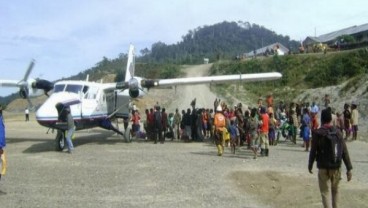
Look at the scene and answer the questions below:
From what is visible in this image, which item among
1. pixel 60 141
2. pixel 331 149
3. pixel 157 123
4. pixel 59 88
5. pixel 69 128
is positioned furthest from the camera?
pixel 157 123

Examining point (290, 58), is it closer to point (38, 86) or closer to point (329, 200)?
→ point (38, 86)

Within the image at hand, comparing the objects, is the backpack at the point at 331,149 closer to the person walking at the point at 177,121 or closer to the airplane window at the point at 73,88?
the airplane window at the point at 73,88

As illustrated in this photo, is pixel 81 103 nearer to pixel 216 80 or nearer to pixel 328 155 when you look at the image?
pixel 216 80

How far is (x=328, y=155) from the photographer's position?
8.19 meters

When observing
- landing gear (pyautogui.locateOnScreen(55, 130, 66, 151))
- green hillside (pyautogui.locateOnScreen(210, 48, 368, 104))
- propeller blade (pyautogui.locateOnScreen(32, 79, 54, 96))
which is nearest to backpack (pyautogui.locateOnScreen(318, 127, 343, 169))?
landing gear (pyautogui.locateOnScreen(55, 130, 66, 151))

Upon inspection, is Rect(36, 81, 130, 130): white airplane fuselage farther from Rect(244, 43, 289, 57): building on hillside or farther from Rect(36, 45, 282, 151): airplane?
Rect(244, 43, 289, 57): building on hillside

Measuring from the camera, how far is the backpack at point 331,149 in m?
8.16

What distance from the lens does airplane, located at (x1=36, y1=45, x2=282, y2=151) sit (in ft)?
63.0

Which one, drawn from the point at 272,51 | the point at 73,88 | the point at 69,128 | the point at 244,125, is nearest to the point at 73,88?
the point at 73,88

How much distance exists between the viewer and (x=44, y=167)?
1506cm

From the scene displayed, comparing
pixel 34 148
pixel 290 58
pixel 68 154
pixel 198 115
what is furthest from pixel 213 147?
pixel 290 58

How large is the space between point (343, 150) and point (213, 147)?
41.9 ft

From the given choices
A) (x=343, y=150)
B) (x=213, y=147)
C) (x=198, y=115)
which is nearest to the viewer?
(x=343, y=150)

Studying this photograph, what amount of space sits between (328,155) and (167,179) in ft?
18.4
